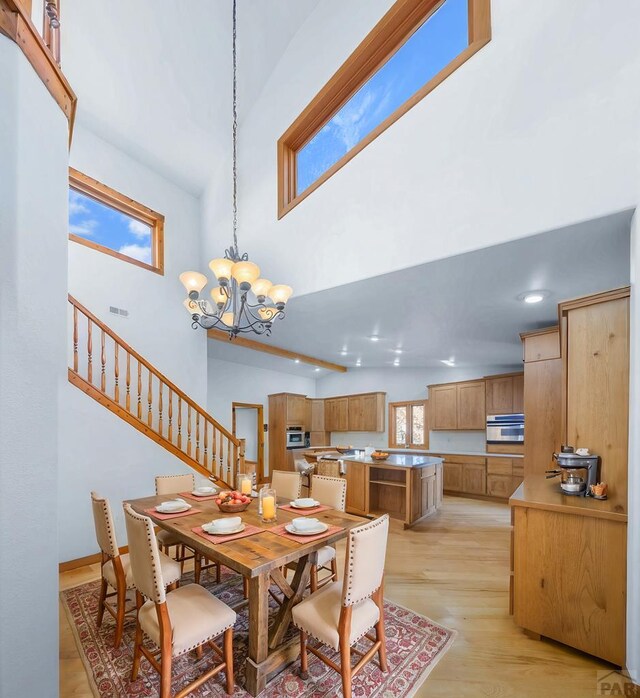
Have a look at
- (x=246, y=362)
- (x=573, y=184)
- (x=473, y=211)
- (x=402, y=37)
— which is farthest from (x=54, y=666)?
(x=246, y=362)

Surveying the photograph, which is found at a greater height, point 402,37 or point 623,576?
point 402,37

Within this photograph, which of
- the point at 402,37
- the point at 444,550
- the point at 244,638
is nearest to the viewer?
the point at 244,638

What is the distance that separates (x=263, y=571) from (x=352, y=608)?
1.64ft

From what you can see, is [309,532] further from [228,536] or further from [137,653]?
[137,653]

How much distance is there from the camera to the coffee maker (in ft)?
7.61

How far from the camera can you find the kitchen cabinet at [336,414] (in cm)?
855

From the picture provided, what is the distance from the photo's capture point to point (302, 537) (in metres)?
2.06

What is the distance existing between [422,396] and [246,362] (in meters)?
3.80

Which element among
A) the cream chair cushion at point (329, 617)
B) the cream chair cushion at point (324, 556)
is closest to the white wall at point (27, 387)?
the cream chair cushion at point (329, 617)

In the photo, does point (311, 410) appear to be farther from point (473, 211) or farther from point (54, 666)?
point (54, 666)

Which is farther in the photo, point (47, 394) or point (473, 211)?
point (473, 211)

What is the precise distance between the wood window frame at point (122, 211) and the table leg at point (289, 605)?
160 inches

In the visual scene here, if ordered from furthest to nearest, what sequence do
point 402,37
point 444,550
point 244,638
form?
point 444,550, point 402,37, point 244,638

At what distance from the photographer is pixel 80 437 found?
11.5ft
